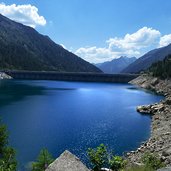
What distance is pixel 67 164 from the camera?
65.0ft

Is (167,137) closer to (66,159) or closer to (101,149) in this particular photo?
(101,149)

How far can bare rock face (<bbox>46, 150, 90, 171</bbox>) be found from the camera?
63.8 ft

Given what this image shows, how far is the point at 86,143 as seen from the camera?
6025 centimetres

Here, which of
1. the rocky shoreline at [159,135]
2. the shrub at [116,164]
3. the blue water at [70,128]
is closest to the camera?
the shrub at [116,164]

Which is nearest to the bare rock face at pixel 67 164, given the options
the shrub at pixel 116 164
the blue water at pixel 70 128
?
the shrub at pixel 116 164

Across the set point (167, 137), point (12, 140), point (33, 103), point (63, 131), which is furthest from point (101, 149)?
point (33, 103)

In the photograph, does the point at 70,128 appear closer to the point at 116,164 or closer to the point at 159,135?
the point at 159,135

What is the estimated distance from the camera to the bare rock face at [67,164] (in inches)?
766

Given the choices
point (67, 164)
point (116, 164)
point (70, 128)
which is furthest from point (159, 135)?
point (67, 164)

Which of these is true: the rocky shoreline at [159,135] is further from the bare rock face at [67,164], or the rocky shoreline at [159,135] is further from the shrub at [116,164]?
the bare rock face at [67,164]

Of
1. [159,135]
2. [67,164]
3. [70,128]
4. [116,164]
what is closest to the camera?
[67,164]

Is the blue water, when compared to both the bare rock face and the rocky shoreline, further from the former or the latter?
the bare rock face

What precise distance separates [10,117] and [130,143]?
1461 inches

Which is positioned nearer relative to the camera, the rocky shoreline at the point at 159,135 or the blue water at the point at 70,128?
the rocky shoreline at the point at 159,135
